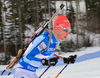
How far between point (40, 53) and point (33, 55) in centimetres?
10

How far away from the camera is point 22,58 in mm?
1909

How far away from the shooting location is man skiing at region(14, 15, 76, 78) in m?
1.74

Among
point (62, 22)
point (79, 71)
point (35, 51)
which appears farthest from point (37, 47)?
point (79, 71)

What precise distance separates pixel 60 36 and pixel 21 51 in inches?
25.4

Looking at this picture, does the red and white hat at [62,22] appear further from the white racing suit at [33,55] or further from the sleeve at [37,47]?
the sleeve at [37,47]

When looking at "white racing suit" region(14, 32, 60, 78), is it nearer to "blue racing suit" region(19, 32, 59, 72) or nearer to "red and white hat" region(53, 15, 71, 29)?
"blue racing suit" region(19, 32, 59, 72)

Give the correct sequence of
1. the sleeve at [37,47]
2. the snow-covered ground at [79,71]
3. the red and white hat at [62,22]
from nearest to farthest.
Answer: the sleeve at [37,47], the red and white hat at [62,22], the snow-covered ground at [79,71]

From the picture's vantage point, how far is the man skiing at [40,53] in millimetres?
1740

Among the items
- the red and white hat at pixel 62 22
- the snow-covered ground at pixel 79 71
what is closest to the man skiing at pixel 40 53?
the red and white hat at pixel 62 22

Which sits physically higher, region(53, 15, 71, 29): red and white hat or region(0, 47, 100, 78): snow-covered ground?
region(53, 15, 71, 29): red and white hat

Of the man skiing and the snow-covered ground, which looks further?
the snow-covered ground

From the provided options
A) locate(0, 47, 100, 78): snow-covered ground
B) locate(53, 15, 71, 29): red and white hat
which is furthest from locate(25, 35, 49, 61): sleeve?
locate(0, 47, 100, 78): snow-covered ground

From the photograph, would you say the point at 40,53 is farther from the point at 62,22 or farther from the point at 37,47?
the point at 62,22

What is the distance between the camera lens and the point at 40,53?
1.82 meters
